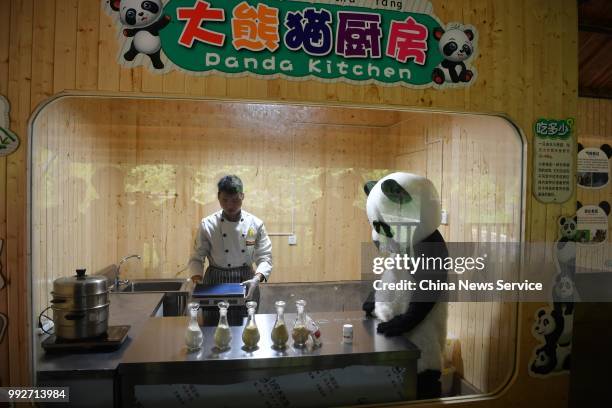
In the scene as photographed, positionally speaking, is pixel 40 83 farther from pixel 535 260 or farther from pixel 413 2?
pixel 535 260

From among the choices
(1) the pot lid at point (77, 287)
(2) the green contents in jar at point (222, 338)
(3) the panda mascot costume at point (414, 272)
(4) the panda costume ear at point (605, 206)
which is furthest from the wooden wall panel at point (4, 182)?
(4) the panda costume ear at point (605, 206)

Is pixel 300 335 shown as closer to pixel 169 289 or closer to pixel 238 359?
pixel 238 359

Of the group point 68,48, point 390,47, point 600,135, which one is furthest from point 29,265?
point 600,135

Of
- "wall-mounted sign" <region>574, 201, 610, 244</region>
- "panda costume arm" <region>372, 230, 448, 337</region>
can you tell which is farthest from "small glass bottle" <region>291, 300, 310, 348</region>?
"wall-mounted sign" <region>574, 201, 610, 244</region>

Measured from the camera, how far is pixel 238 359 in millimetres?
1735

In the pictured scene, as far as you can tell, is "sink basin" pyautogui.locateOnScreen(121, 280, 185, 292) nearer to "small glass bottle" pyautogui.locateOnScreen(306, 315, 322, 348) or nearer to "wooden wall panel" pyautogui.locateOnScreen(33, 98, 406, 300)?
"wooden wall panel" pyautogui.locateOnScreen(33, 98, 406, 300)

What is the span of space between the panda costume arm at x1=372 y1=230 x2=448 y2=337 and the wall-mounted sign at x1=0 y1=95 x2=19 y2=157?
2159 mm

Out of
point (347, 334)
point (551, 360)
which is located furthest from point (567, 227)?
point (347, 334)

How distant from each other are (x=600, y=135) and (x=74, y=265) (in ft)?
21.1

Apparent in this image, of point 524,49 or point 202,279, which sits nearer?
point 524,49

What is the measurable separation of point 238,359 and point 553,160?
225cm

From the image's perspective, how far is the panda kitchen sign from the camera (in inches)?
76.8

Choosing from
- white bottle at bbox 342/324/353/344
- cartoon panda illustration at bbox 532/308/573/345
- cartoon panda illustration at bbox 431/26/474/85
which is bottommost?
cartoon panda illustration at bbox 532/308/573/345

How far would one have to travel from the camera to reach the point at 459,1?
88.4 inches
